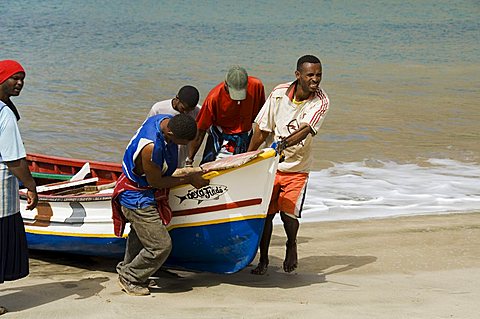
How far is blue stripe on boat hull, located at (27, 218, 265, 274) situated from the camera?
6055 mm

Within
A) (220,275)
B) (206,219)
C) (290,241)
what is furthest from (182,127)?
(220,275)

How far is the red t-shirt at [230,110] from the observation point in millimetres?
7082

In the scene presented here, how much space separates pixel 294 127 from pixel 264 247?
39.4 inches

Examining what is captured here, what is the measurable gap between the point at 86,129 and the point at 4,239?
961 centimetres

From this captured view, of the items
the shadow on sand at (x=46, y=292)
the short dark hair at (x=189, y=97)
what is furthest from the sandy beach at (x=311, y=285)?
the short dark hair at (x=189, y=97)

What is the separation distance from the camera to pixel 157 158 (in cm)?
558

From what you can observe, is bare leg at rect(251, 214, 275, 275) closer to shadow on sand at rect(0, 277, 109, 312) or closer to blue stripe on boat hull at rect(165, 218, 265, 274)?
blue stripe on boat hull at rect(165, 218, 265, 274)

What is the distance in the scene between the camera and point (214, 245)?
616 cm

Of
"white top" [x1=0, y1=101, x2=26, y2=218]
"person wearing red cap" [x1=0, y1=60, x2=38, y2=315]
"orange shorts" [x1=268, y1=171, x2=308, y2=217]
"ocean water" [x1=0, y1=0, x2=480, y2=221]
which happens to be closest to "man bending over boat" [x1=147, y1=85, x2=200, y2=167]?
"orange shorts" [x1=268, y1=171, x2=308, y2=217]

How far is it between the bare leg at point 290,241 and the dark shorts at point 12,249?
196 centimetres

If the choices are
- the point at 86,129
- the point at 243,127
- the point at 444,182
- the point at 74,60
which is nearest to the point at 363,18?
the point at 74,60

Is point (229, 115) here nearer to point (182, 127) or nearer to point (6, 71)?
point (182, 127)

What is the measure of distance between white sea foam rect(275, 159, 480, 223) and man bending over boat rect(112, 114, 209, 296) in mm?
3213

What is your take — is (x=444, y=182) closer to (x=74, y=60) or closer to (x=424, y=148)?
(x=424, y=148)
